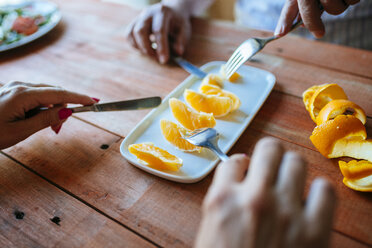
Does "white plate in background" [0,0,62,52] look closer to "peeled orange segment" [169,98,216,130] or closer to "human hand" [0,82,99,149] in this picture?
"human hand" [0,82,99,149]

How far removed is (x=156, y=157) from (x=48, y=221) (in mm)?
294

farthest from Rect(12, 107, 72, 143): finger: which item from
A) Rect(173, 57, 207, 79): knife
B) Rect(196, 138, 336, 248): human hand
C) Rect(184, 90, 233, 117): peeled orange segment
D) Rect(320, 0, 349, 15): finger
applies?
Rect(320, 0, 349, 15): finger

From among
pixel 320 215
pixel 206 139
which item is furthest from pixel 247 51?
pixel 320 215

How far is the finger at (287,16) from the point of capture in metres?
0.99

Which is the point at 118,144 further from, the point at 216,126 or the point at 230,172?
the point at 230,172

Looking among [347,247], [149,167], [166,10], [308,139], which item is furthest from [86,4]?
[347,247]

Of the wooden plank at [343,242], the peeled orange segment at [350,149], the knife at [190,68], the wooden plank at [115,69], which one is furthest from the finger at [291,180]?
the knife at [190,68]

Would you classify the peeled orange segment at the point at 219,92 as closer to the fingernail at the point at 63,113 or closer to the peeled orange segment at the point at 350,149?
the peeled orange segment at the point at 350,149

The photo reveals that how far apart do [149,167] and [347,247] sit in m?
0.49

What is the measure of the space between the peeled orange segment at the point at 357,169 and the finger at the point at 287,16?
1.65ft

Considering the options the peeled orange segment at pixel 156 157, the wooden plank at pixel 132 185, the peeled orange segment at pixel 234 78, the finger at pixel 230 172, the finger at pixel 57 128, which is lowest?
the wooden plank at pixel 132 185

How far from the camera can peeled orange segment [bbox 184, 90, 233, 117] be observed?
3.07 ft

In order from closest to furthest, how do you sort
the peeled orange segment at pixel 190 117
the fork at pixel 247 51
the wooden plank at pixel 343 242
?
the wooden plank at pixel 343 242 < the peeled orange segment at pixel 190 117 < the fork at pixel 247 51

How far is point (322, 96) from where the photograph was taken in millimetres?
926
